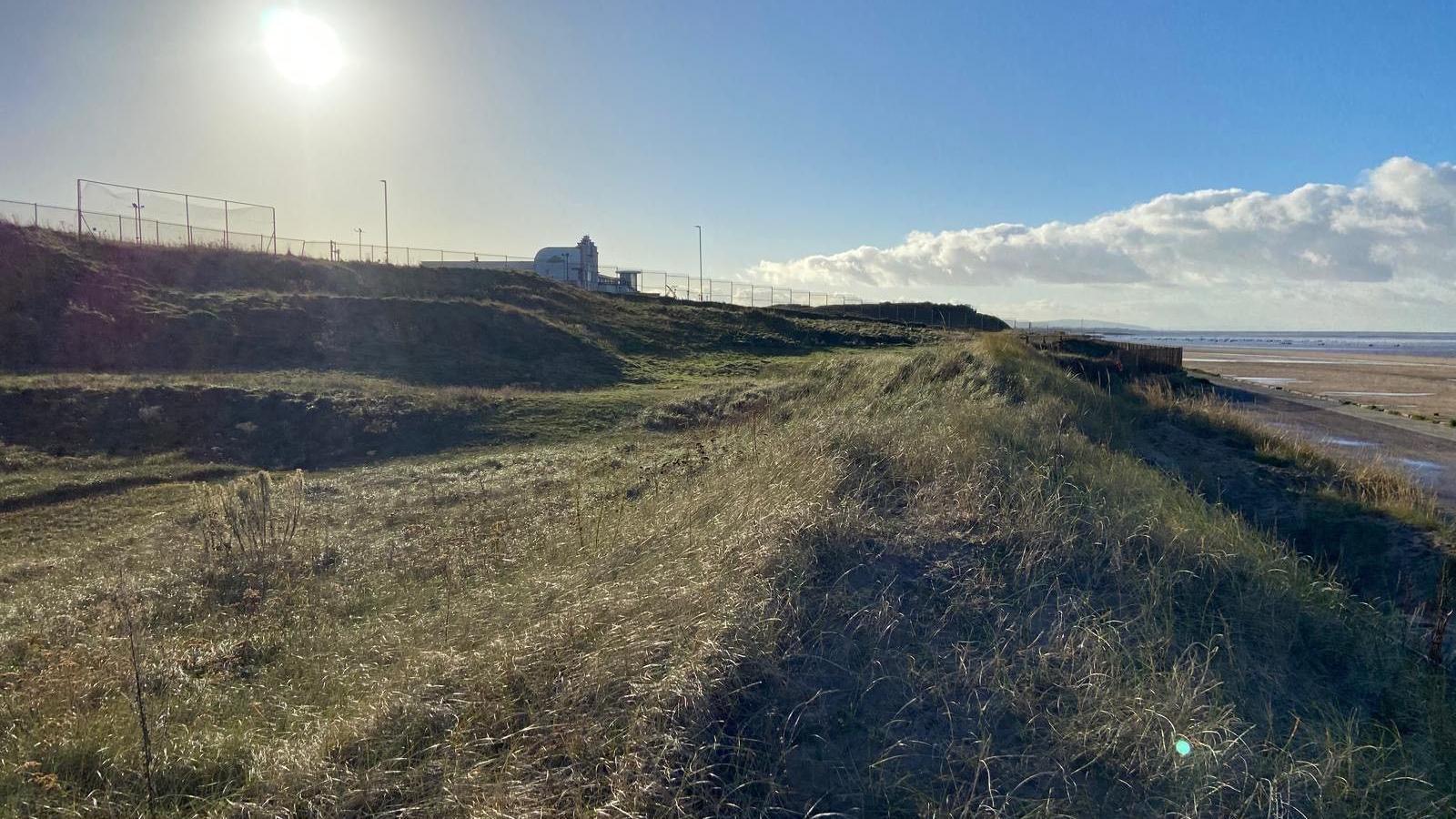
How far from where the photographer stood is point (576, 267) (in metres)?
61.0

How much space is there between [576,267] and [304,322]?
3056 cm

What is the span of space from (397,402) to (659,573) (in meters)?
19.1

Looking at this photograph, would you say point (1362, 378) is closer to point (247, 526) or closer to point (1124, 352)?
point (1124, 352)

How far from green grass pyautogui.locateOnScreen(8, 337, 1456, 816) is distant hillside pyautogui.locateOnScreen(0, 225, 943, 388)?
23666 mm

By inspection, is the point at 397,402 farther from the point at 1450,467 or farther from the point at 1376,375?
the point at 1376,375

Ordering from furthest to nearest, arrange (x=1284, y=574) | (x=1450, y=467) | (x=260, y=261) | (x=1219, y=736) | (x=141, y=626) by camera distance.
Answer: (x=260, y=261)
(x=1450, y=467)
(x=141, y=626)
(x=1284, y=574)
(x=1219, y=736)

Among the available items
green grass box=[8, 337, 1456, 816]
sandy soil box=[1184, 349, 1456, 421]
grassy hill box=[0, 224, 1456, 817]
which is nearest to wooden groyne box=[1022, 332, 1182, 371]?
sandy soil box=[1184, 349, 1456, 421]

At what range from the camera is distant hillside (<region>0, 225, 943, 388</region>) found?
26.9m

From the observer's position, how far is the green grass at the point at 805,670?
329 centimetres

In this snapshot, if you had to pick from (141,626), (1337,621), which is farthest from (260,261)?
(1337,621)

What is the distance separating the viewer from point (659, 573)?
4.86 m

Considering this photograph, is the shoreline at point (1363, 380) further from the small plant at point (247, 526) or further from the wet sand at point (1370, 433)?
the small plant at point (247, 526)

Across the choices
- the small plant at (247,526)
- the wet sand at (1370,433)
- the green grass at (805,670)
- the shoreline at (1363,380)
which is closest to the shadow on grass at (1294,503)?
the wet sand at (1370,433)

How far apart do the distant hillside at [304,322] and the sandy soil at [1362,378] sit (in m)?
22.3
